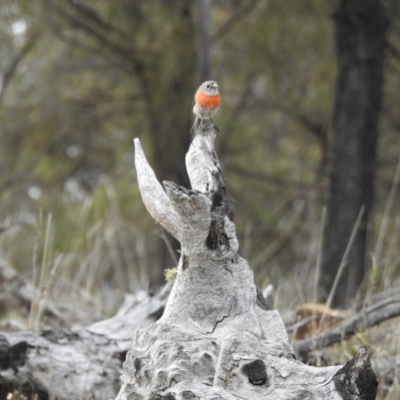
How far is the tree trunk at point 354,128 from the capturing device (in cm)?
627

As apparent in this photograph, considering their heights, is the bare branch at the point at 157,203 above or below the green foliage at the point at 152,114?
below

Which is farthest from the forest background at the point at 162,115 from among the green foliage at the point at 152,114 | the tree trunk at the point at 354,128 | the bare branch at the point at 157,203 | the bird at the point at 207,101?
the bare branch at the point at 157,203

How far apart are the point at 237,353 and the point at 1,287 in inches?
87.4

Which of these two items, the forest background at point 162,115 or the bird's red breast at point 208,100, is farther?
the forest background at point 162,115

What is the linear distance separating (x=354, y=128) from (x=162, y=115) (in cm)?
182

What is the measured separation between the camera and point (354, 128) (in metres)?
6.40

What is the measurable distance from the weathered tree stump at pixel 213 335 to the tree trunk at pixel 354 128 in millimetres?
3841

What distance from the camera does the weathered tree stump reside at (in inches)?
85.6

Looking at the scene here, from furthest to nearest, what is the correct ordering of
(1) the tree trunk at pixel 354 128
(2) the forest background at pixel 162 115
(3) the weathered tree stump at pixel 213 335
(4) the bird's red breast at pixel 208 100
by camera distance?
(2) the forest background at pixel 162 115
(1) the tree trunk at pixel 354 128
(4) the bird's red breast at pixel 208 100
(3) the weathered tree stump at pixel 213 335

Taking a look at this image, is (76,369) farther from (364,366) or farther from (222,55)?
(222,55)

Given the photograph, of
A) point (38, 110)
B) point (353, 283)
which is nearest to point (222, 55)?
point (38, 110)

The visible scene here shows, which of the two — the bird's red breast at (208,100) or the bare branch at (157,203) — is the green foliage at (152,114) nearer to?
the bird's red breast at (208,100)

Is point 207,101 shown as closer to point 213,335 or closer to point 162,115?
point 213,335

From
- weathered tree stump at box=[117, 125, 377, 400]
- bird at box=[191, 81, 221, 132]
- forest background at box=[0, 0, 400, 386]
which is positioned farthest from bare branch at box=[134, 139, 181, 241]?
forest background at box=[0, 0, 400, 386]
